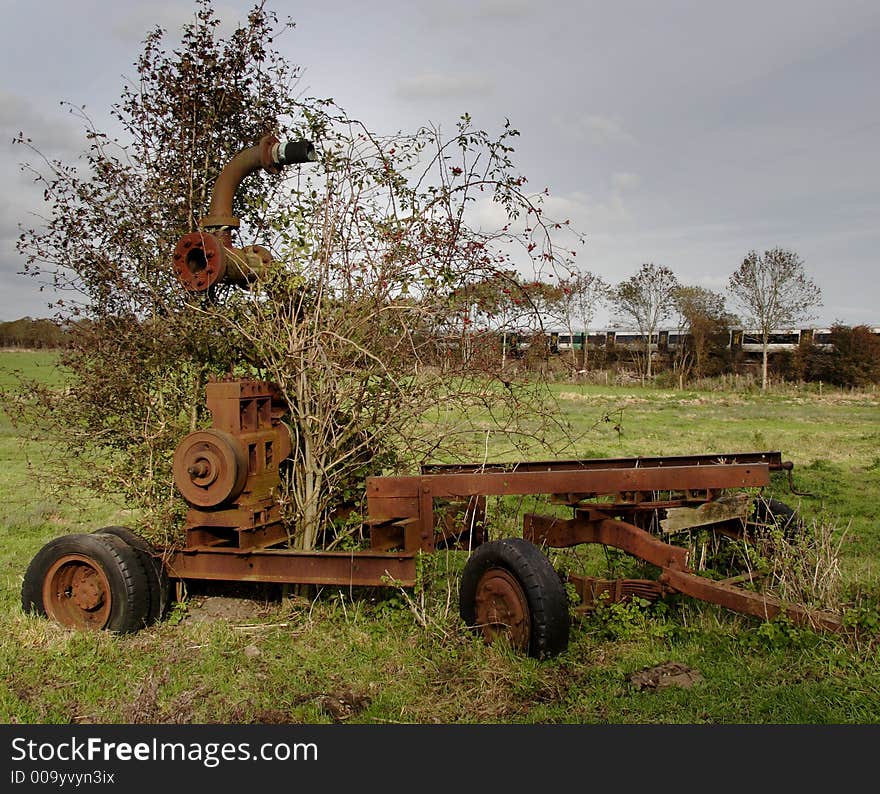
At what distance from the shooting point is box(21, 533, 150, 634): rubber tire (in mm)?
5480

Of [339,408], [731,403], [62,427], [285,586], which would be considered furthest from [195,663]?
[731,403]

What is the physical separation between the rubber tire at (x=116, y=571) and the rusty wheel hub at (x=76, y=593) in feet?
0.15

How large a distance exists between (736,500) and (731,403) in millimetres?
26885

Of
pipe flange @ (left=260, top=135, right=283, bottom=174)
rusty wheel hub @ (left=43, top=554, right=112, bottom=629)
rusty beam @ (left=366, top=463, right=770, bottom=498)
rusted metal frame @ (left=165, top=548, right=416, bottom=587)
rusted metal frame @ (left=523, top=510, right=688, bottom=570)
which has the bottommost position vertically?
rusty wheel hub @ (left=43, top=554, right=112, bottom=629)

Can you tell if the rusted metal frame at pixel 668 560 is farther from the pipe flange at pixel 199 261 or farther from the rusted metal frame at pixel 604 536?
the pipe flange at pixel 199 261

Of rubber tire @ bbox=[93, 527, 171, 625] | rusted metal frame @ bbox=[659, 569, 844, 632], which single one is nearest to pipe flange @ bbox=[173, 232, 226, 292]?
rubber tire @ bbox=[93, 527, 171, 625]

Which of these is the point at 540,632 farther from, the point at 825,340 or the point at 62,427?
the point at 825,340

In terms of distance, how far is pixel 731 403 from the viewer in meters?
31.3

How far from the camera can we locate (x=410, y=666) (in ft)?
15.9

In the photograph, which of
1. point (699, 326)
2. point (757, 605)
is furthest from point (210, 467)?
point (699, 326)

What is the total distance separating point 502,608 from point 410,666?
676 millimetres

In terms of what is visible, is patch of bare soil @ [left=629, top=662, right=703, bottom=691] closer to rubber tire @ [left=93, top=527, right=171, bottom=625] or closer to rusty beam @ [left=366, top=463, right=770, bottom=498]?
rusty beam @ [left=366, top=463, right=770, bottom=498]

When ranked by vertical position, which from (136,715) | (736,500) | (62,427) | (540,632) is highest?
(62,427)

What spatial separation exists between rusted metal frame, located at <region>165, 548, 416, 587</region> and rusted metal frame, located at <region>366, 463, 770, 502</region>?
0.52 m
